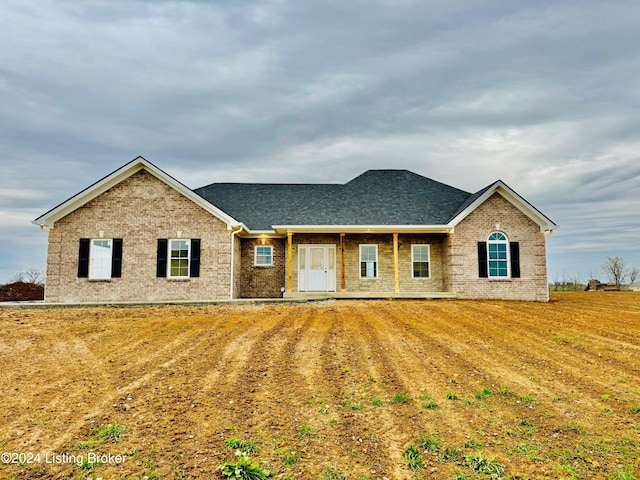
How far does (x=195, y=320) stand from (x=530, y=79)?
1417cm

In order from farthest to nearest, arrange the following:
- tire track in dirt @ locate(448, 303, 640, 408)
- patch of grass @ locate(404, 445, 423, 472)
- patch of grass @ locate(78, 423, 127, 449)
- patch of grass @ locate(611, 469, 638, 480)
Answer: tire track in dirt @ locate(448, 303, 640, 408)
patch of grass @ locate(78, 423, 127, 449)
patch of grass @ locate(404, 445, 423, 472)
patch of grass @ locate(611, 469, 638, 480)

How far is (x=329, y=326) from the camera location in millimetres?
10820

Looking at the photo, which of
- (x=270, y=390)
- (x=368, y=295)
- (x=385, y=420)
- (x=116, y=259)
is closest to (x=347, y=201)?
(x=368, y=295)

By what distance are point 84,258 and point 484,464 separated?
1658 centimetres

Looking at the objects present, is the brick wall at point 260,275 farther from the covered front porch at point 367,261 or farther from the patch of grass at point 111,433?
the patch of grass at point 111,433

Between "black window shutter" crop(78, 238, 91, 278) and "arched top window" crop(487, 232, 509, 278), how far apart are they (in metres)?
16.9

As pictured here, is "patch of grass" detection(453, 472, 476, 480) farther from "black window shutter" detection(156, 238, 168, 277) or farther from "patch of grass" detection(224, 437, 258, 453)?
"black window shutter" detection(156, 238, 168, 277)

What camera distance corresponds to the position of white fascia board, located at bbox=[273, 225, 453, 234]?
17.6m

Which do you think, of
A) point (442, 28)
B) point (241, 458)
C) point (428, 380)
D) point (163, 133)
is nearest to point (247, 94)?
point (163, 133)

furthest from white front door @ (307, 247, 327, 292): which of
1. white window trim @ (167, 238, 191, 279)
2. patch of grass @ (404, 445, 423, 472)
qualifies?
patch of grass @ (404, 445, 423, 472)

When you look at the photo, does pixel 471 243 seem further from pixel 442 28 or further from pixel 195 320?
pixel 195 320

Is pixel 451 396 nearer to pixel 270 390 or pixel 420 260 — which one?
pixel 270 390

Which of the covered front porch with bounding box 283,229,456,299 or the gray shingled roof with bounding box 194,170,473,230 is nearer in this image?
the covered front porch with bounding box 283,229,456,299

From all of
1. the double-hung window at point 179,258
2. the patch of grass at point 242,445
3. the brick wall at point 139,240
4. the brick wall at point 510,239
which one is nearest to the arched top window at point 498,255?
the brick wall at point 510,239
